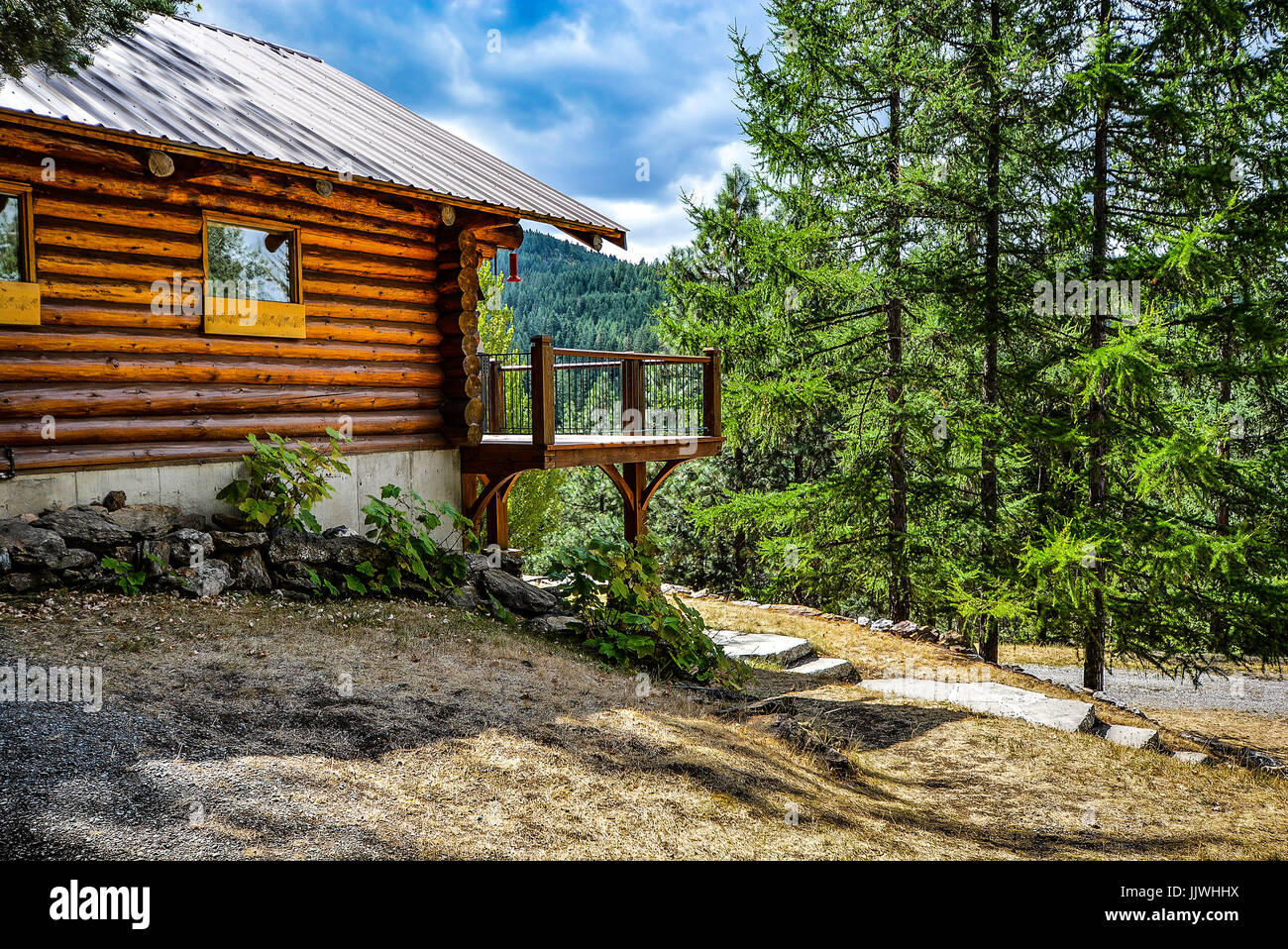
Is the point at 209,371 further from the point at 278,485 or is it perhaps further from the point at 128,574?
the point at 128,574

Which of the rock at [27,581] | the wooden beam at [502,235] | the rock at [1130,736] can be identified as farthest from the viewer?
the wooden beam at [502,235]

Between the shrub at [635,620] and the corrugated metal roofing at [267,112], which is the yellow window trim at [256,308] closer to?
the corrugated metal roofing at [267,112]

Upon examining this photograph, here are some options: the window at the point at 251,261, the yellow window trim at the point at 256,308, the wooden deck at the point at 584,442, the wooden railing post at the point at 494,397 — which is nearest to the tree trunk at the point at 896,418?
the wooden deck at the point at 584,442

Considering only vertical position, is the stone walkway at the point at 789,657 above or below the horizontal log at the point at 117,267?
below

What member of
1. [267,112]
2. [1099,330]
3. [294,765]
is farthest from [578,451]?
[1099,330]

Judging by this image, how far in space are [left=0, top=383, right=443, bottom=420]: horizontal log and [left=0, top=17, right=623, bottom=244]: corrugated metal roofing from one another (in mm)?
2390

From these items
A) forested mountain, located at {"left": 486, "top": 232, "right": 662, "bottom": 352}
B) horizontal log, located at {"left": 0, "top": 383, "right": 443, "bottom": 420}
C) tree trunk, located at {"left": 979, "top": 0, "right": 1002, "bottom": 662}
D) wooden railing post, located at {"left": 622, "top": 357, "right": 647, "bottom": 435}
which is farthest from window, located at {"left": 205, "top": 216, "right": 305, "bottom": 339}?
forested mountain, located at {"left": 486, "top": 232, "right": 662, "bottom": 352}

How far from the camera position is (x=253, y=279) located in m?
8.96

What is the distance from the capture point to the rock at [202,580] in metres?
7.23

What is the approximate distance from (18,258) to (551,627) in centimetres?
577

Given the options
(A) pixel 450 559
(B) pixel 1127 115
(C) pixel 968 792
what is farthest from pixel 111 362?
(B) pixel 1127 115

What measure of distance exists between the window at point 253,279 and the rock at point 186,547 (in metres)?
2.21
